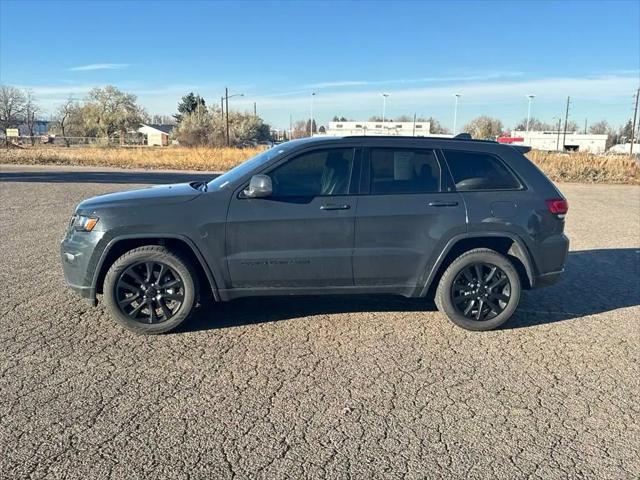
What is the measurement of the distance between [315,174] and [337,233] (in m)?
0.60

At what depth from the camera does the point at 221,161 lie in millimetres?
31500

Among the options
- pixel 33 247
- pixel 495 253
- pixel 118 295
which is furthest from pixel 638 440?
pixel 33 247

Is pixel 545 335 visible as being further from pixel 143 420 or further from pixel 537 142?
pixel 537 142

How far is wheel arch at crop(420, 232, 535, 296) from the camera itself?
179 inches

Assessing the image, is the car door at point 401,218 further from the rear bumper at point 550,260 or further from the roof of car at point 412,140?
the rear bumper at point 550,260

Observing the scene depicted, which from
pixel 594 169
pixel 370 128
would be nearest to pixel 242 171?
pixel 594 169

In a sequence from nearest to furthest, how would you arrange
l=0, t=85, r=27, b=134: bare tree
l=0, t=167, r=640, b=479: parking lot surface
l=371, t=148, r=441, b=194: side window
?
l=0, t=167, r=640, b=479: parking lot surface < l=371, t=148, r=441, b=194: side window < l=0, t=85, r=27, b=134: bare tree

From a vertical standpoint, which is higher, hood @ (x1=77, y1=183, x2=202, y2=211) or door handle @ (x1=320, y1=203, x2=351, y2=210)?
hood @ (x1=77, y1=183, x2=202, y2=211)

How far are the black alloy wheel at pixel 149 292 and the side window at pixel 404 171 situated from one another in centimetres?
204

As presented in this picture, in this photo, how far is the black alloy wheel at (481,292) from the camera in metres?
4.63

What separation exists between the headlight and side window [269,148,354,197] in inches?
64.4

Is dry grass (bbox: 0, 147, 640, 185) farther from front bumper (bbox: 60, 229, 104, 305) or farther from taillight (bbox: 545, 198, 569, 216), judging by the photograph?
front bumper (bbox: 60, 229, 104, 305)

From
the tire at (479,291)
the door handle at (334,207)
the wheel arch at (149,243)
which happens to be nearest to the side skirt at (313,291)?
the wheel arch at (149,243)

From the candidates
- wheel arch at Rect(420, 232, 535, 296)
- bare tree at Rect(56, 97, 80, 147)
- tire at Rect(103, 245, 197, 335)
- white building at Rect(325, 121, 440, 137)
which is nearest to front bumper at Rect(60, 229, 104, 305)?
tire at Rect(103, 245, 197, 335)
